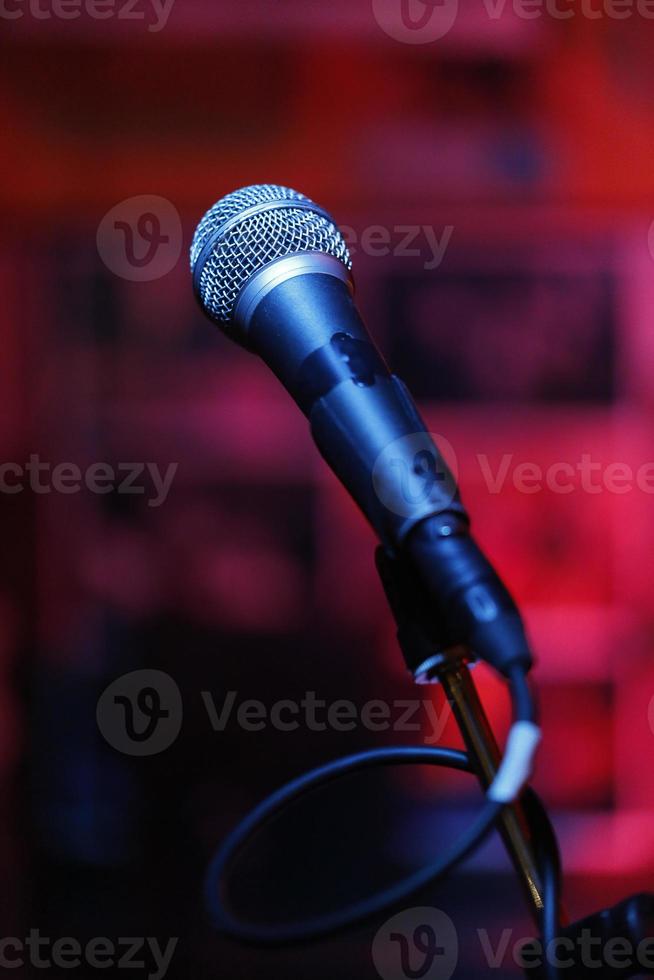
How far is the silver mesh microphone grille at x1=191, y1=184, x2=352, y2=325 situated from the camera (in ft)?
1.93

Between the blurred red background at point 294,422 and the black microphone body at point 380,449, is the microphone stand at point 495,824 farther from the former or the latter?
the blurred red background at point 294,422

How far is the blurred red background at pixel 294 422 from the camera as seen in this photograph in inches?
104

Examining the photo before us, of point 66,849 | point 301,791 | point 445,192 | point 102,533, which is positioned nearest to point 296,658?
point 102,533

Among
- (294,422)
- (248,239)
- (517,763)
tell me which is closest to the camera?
(517,763)

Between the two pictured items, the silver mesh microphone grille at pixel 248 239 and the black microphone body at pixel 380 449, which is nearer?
the black microphone body at pixel 380 449

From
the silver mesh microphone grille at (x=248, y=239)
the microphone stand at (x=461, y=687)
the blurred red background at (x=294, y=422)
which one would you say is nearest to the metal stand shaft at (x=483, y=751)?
the microphone stand at (x=461, y=687)

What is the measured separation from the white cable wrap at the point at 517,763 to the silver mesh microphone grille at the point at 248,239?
331mm

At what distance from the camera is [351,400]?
48 cm

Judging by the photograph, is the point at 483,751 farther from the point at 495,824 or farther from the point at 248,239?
the point at 248,239

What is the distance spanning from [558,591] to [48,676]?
152 centimetres

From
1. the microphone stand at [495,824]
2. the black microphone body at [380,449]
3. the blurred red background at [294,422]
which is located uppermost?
the blurred red background at [294,422]

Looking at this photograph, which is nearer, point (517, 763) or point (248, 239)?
point (517, 763)

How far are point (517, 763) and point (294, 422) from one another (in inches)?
92.6

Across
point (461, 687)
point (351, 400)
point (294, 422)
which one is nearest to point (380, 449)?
point (351, 400)
